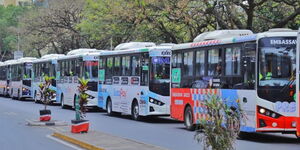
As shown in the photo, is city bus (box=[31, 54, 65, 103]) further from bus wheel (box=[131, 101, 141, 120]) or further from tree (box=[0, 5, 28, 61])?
tree (box=[0, 5, 28, 61])

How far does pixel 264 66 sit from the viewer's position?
53.8 feet

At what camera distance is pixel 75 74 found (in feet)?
116

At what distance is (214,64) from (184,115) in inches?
119

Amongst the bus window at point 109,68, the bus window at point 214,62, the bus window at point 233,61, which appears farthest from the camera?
the bus window at point 109,68

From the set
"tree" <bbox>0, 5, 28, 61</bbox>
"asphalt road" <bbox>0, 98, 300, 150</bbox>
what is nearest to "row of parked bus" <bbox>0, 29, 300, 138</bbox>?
"asphalt road" <bbox>0, 98, 300, 150</bbox>

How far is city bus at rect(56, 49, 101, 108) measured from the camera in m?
32.2

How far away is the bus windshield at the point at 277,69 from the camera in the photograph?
16219mm

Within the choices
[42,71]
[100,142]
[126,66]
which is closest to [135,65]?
[126,66]

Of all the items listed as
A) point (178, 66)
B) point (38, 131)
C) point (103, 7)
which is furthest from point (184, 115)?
point (103, 7)

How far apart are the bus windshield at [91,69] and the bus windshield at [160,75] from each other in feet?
25.9

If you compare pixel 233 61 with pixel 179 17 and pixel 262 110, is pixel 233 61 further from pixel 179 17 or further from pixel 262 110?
pixel 179 17

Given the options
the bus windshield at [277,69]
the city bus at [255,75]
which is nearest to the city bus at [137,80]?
the city bus at [255,75]

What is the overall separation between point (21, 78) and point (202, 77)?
32.0 meters

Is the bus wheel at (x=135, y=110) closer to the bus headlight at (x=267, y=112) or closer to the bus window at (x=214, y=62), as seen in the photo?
the bus window at (x=214, y=62)
